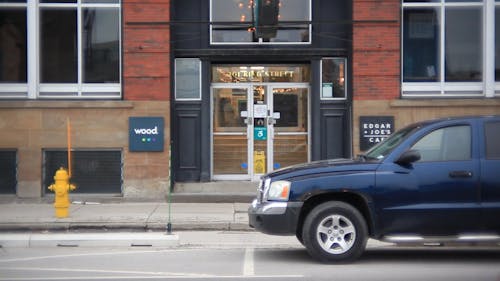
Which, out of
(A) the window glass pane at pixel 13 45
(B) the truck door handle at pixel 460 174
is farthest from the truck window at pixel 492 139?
(A) the window glass pane at pixel 13 45

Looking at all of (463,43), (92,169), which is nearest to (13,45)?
(92,169)

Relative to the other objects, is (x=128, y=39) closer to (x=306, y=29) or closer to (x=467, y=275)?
(x=306, y=29)

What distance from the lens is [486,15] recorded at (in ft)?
50.8

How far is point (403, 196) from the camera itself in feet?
29.0

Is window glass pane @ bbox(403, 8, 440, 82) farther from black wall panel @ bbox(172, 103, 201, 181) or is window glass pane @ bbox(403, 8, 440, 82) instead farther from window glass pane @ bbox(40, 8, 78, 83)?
window glass pane @ bbox(40, 8, 78, 83)

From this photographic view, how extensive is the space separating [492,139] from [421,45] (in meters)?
6.85

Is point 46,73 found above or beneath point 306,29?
beneath

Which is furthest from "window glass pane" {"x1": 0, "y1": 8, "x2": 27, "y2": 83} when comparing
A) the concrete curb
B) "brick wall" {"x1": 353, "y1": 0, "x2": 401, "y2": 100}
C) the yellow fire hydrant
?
"brick wall" {"x1": 353, "y1": 0, "x2": 401, "y2": 100}

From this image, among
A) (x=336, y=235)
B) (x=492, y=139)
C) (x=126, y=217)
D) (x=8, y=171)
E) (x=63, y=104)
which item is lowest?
(x=126, y=217)

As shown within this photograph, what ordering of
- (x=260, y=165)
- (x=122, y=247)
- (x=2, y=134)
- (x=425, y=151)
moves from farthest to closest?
(x=260, y=165)
(x=2, y=134)
(x=122, y=247)
(x=425, y=151)

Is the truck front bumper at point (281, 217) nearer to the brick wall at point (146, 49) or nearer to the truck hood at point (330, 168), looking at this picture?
the truck hood at point (330, 168)

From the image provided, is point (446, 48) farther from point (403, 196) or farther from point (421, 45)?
point (403, 196)

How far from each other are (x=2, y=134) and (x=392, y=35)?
8.37 m

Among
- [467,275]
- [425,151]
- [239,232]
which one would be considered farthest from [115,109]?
[467,275]
